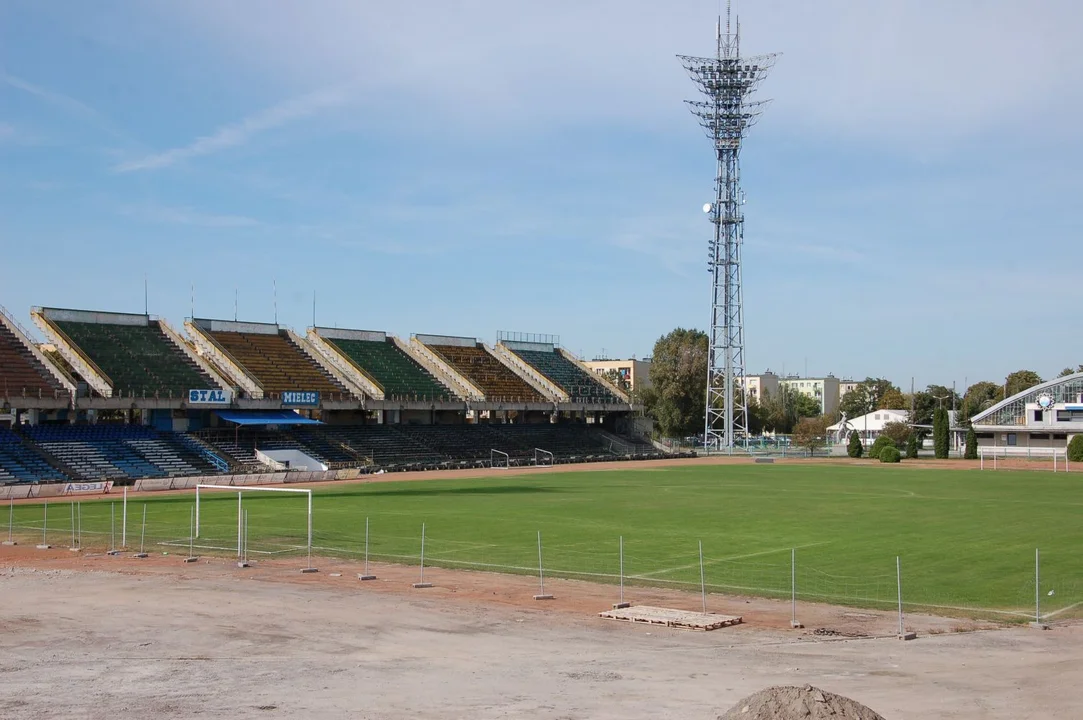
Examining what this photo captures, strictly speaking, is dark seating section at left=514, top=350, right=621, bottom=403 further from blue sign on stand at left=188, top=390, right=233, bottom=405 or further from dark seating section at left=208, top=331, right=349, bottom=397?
blue sign on stand at left=188, top=390, right=233, bottom=405

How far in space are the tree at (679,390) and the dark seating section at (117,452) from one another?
69.2 metres

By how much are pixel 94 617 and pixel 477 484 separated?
44.6 metres

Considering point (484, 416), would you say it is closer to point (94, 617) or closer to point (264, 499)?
point (264, 499)

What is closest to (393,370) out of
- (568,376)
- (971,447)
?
(568,376)

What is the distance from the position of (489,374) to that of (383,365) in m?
12.7

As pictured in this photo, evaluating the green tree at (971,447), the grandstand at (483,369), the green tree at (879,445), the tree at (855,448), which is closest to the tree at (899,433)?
the green tree at (879,445)

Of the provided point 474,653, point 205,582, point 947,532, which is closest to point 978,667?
point 474,653

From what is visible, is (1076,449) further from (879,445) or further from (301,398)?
(301,398)

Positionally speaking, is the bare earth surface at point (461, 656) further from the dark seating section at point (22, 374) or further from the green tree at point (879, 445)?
the green tree at point (879, 445)

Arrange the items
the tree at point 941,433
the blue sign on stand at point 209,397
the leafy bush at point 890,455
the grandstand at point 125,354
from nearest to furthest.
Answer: the grandstand at point 125,354
the blue sign on stand at point 209,397
the leafy bush at point 890,455
the tree at point 941,433

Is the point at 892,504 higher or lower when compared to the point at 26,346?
lower

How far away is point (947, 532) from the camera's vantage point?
3666cm

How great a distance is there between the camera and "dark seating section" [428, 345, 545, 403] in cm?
10306

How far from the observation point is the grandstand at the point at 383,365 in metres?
94.8
